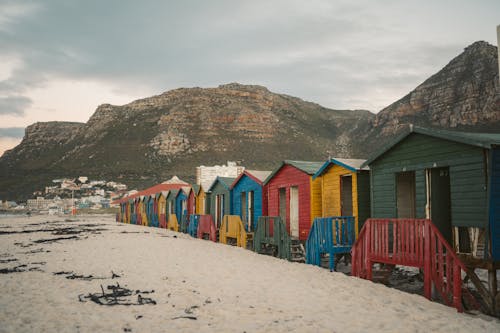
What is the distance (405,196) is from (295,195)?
19.4 feet

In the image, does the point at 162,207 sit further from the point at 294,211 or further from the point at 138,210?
the point at 294,211

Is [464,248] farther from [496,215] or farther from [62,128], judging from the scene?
[62,128]

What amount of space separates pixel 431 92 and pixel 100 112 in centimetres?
10222

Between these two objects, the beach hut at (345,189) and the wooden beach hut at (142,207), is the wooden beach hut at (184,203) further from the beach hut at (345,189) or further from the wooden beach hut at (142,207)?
the beach hut at (345,189)

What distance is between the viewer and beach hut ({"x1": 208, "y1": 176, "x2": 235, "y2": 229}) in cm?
2505

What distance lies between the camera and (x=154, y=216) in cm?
4169

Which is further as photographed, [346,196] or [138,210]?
[138,210]

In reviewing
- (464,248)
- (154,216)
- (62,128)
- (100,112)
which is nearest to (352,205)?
(464,248)

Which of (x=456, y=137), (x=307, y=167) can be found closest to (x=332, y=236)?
(x=307, y=167)

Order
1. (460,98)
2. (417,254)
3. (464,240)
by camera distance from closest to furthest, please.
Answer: (417,254), (464,240), (460,98)

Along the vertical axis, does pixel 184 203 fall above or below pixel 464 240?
above

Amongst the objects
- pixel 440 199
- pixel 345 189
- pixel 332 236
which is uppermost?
pixel 345 189

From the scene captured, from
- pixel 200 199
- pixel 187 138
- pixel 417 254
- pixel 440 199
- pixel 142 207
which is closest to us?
pixel 417 254

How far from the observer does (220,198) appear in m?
26.7
